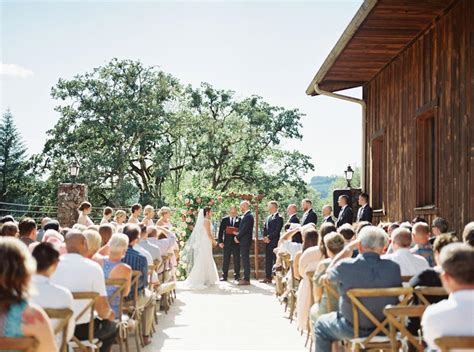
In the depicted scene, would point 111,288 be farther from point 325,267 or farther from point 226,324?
point 226,324

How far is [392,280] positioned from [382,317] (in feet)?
0.98

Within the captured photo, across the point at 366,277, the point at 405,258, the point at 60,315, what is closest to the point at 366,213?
the point at 405,258

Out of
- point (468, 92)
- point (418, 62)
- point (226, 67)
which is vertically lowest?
point (468, 92)

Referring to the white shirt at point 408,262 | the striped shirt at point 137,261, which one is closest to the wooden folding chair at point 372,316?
the white shirt at point 408,262

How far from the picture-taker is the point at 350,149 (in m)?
75.1

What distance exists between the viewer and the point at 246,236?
14852mm

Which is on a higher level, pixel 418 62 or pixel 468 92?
pixel 418 62

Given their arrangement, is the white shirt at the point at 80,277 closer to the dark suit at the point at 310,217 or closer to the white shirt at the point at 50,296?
the white shirt at the point at 50,296

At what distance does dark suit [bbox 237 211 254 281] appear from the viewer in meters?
14.7

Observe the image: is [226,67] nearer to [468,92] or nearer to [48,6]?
[48,6]

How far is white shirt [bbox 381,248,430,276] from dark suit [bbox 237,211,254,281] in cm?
856

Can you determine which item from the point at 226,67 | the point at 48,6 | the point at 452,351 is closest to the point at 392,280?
the point at 452,351

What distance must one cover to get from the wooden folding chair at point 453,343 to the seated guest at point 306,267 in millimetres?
3711

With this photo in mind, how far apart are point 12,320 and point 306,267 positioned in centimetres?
445
